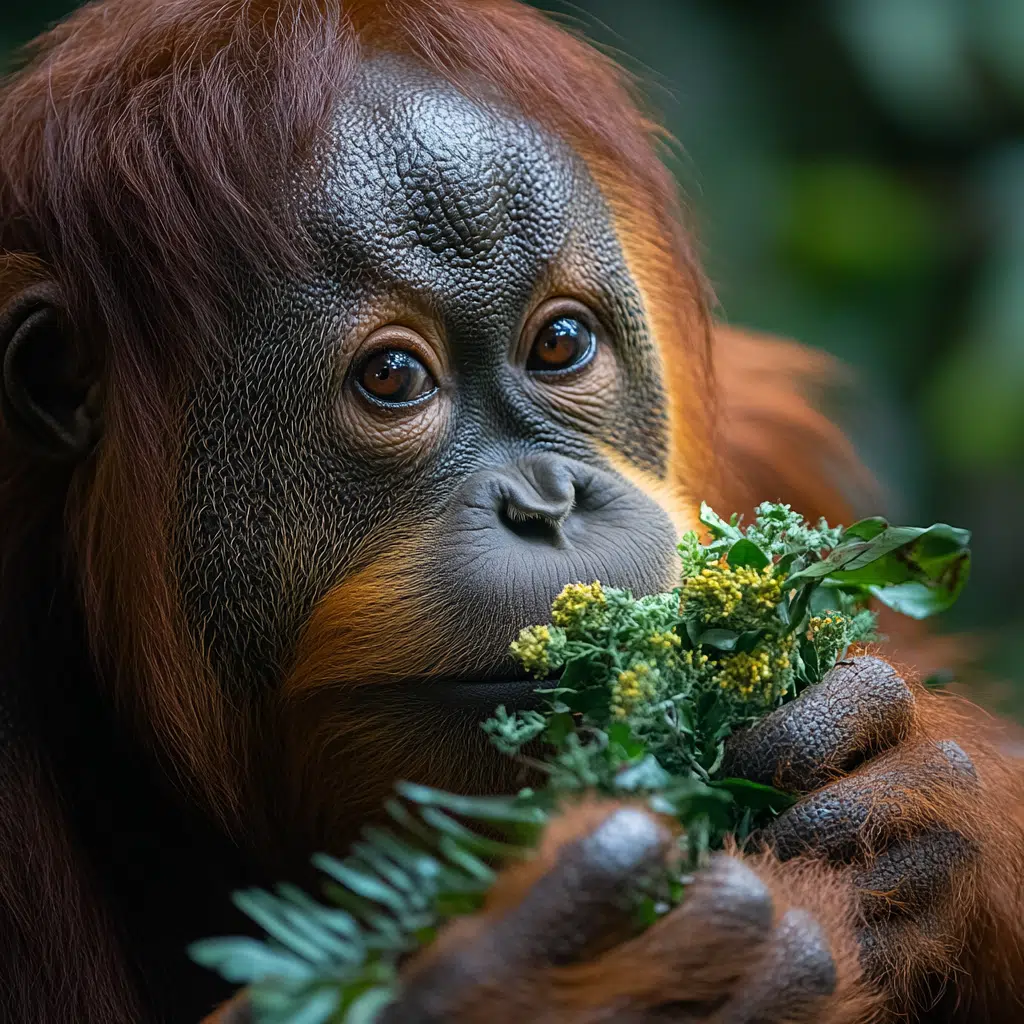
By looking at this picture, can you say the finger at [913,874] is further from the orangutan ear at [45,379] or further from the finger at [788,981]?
the orangutan ear at [45,379]

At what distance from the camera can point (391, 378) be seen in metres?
1.69

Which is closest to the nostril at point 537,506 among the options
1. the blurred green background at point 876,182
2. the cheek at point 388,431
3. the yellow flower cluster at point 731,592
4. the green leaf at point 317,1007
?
the cheek at point 388,431

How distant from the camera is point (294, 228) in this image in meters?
1.67

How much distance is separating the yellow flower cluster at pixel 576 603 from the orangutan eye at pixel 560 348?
0.46 metres

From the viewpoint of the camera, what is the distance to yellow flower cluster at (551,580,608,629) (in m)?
1.42

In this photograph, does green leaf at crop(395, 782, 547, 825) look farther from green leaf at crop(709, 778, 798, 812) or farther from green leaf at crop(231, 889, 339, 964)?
green leaf at crop(709, 778, 798, 812)

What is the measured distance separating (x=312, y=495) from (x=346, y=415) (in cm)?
11

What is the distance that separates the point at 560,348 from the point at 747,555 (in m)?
0.48

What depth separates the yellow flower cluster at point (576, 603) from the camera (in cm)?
142

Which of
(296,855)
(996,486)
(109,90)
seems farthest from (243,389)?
(996,486)

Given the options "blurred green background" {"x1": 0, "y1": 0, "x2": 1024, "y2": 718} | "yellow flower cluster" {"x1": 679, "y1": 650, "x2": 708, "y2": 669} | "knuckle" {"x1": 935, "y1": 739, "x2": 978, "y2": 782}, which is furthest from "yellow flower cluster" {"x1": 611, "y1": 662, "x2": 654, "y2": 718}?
"blurred green background" {"x1": 0, "y1": 0, "x2": 1024, "y2": 718}

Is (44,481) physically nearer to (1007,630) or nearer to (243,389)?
(243,389)

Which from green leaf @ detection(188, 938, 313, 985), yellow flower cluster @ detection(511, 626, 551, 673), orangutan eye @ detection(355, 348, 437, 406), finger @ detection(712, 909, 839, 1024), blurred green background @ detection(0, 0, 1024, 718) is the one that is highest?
blurred green background @ detection(0, 0, 1024, 718)

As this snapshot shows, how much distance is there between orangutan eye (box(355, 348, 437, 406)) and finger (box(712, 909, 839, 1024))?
78 centimetres
